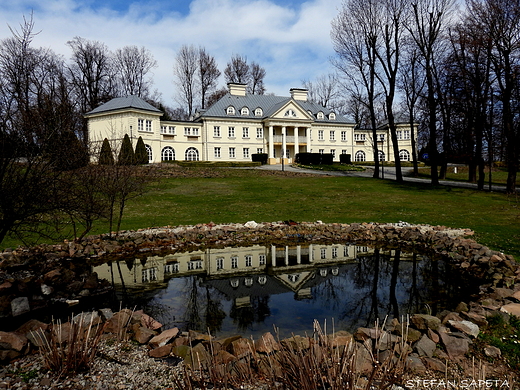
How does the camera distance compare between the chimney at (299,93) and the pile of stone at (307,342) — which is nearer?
the pile of stone at (307,342)

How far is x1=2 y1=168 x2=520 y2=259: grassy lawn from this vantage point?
43.3 ft

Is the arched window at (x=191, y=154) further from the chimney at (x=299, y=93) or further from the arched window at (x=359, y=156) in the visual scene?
the arched window at (x=359, y=156)

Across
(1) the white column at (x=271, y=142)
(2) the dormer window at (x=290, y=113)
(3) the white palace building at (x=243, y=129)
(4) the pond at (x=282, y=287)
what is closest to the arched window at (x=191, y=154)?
(3) the white palace building at (x=243, y=129)

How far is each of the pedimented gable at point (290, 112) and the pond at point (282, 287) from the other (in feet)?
113

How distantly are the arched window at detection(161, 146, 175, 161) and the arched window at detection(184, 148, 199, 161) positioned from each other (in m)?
1.71

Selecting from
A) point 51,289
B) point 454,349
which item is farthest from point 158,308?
point 454,349

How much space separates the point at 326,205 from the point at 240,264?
9.34 metres

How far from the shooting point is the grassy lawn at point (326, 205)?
43.3 feet

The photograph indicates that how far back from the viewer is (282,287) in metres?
7.14

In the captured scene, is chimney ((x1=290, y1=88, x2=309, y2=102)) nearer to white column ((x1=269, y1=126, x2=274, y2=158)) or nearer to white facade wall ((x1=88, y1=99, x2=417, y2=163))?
white facade wall ((x1=88, y1=99, x2=417, y2=163))

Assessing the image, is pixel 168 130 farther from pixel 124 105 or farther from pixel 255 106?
pixel 255 106

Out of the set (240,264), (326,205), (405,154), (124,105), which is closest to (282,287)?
(240,264)

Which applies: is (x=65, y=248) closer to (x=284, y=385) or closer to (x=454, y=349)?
(x=284, y=385)
